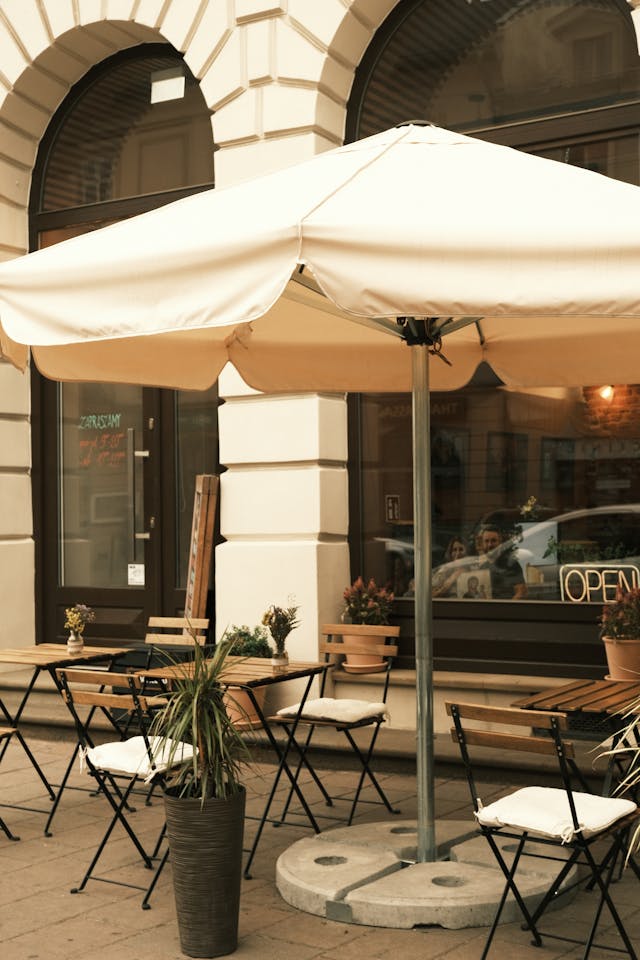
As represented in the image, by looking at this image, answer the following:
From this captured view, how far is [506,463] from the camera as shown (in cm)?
876

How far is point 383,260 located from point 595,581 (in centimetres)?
470

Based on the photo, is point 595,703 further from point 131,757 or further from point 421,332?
point 131,757

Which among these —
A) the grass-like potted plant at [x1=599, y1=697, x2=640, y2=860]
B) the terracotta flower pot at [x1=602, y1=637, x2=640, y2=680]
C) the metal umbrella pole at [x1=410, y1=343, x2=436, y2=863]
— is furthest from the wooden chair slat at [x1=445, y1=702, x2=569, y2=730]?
the terracotta flower pot at [x1=602, y1=637, x2=640, y2=680]

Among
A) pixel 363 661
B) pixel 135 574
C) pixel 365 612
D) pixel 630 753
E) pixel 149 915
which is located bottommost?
pixel 149 915

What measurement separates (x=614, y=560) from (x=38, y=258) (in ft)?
15.5

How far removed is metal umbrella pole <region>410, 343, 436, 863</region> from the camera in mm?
5449

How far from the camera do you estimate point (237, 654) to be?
8.66 metres

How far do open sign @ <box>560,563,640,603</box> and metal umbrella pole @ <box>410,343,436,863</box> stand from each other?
3.01 metres

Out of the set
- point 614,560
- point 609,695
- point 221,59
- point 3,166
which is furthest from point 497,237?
point 3,166

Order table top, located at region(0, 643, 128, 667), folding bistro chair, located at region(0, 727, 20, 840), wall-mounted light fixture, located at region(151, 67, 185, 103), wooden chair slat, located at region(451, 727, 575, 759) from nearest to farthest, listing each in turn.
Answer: wooden chair slat, located at region(451, 727, 575, 759) < folding bistro chair, located at region(0, 727, 20, 840) < table top, located at region(0, 643, 128, 667) < wall-mounted light fixture, located at region(151, 67, 185, 103)

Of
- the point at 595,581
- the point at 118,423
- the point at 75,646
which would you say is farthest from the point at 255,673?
the point at 118,423

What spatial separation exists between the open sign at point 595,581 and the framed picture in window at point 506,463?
0.66 metres

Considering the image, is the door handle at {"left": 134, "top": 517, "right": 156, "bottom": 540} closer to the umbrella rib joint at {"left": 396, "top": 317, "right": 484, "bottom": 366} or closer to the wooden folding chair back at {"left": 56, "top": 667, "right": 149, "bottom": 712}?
the wooden folding chair back at {"left": 56, "top": 667, "right": 149, "bottom": 712}

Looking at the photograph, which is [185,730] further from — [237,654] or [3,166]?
[3,166]
